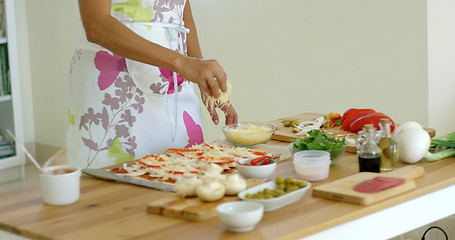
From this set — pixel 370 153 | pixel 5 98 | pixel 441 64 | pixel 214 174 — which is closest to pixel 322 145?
pixel 370 153

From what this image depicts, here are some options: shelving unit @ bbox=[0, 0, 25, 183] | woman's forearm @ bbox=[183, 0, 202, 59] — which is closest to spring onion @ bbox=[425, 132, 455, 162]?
woman's forearm @ bbox=[183, 0, 202, 59]

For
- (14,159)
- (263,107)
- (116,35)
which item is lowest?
(14,159)

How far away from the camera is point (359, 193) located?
161cm

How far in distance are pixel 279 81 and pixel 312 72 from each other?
29 cm

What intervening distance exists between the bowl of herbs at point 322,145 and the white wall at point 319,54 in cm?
151

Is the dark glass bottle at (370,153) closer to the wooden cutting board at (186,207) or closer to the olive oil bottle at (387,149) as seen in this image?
the olive oil bottle at (387,149)

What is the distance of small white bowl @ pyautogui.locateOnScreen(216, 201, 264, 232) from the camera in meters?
1.39

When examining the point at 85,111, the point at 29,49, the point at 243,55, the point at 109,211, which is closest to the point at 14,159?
the point at 29,49

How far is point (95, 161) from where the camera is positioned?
7.45ft

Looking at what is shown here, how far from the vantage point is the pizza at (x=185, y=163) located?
1.86 meters

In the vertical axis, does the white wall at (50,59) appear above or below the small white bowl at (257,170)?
above

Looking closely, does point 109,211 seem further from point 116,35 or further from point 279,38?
point 279,38

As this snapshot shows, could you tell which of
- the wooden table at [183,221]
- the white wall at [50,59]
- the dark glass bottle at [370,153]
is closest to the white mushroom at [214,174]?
the wooden table at [183,221]

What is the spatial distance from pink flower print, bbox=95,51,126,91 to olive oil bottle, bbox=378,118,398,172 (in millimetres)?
871
